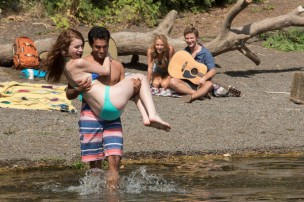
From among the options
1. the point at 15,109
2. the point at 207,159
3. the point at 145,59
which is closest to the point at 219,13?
the point at 145,59

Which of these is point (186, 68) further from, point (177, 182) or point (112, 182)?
point (112, 182)

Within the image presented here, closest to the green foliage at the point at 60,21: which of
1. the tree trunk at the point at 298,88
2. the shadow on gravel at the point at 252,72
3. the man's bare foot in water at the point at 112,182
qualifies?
the shadow on gravel at the point at 252,72

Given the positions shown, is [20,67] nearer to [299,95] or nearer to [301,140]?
[299,95]

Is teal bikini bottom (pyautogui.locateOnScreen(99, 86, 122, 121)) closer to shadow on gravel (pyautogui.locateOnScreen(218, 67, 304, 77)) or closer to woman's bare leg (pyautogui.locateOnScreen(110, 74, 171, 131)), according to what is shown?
woman's bare leg (pyautogui.locateOnScreen(110, 74, 171, 131))

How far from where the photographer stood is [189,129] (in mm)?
11586

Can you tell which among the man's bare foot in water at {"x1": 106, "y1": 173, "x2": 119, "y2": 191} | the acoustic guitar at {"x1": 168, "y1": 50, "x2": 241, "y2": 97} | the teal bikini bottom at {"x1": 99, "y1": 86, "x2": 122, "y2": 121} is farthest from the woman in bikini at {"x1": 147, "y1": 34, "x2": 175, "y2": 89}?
the teal bikini bottom at {"x1": 99, "y1": 86, "x2": 122, "y2": 121}

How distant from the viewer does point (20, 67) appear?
50.4 feet

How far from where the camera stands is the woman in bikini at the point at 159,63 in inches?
557

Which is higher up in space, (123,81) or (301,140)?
(123,81)

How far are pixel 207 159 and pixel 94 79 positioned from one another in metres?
2.80

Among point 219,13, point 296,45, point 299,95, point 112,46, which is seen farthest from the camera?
point 219,13

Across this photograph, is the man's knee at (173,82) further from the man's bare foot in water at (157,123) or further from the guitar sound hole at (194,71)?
the man's bare foot in water at (157,123)

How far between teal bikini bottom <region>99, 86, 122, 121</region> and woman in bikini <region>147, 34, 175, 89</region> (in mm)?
6355

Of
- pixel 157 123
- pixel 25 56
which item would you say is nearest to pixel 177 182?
pixel 157 123
